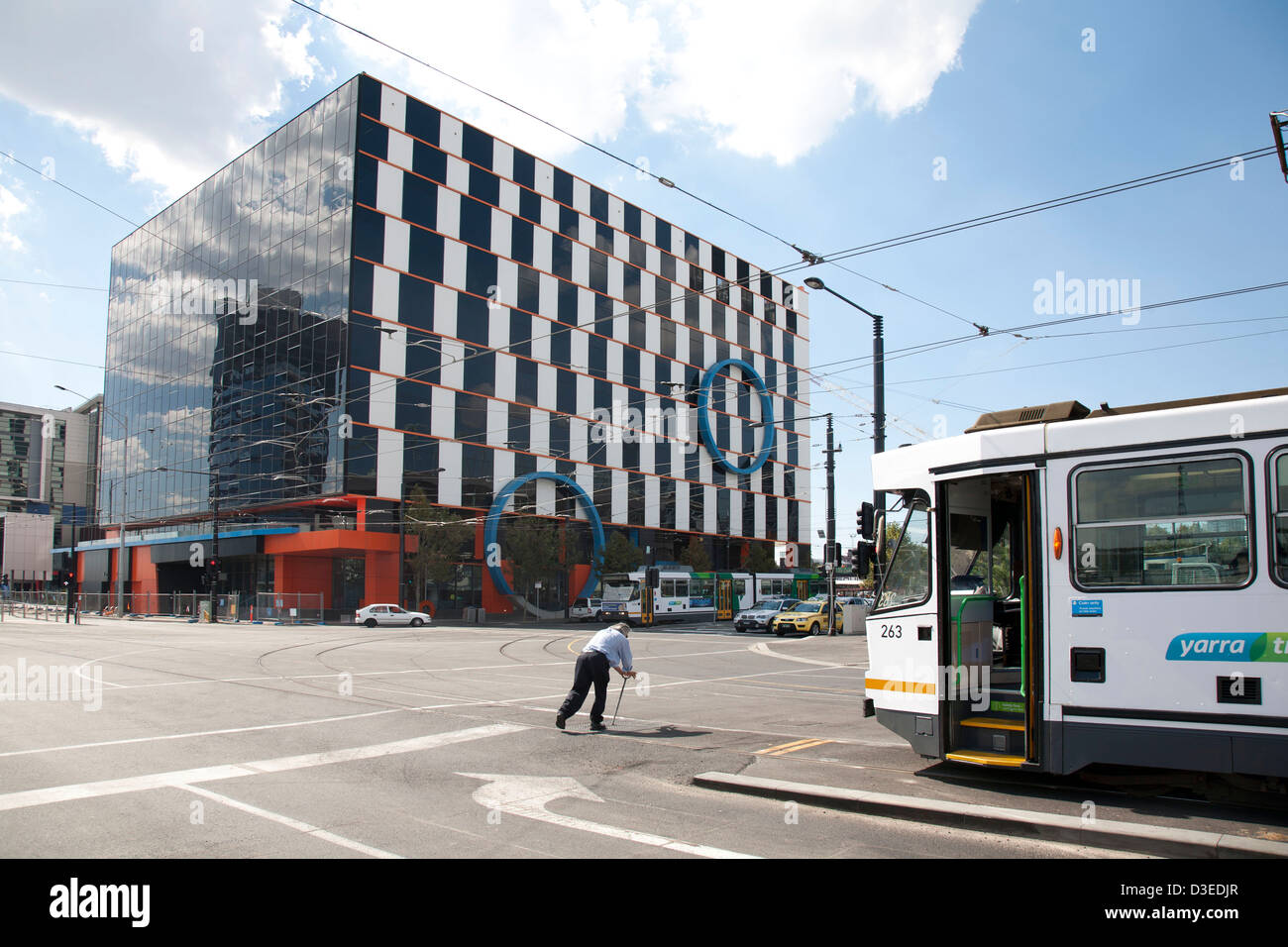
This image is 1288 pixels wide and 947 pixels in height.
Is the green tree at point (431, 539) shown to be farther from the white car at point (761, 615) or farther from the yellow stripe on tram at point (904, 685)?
the yellow stripe on tram at point (904, 685)

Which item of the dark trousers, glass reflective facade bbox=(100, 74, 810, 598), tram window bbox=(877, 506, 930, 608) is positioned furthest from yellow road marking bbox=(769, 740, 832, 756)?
glass reflective facade bbox=(100, 74, 810, 598)

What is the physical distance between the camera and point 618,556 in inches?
2245

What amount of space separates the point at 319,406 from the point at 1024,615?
45293 mm

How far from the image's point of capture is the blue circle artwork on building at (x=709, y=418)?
2586 inches

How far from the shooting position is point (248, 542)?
50.4 meters

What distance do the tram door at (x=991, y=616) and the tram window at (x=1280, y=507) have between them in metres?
1.65

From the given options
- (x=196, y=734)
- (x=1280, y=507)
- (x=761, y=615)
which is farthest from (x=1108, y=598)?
(x=761, y=615)

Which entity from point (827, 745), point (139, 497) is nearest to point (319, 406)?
point (139, 497)

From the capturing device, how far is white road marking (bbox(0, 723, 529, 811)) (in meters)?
7.13

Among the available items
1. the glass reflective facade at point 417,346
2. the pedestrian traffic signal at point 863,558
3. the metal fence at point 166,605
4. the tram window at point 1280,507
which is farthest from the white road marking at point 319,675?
the metal fence at point 166,605

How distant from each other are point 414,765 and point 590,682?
104 inches

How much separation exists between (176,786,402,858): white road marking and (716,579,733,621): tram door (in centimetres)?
4644

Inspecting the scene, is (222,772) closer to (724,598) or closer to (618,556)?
(724,598)
